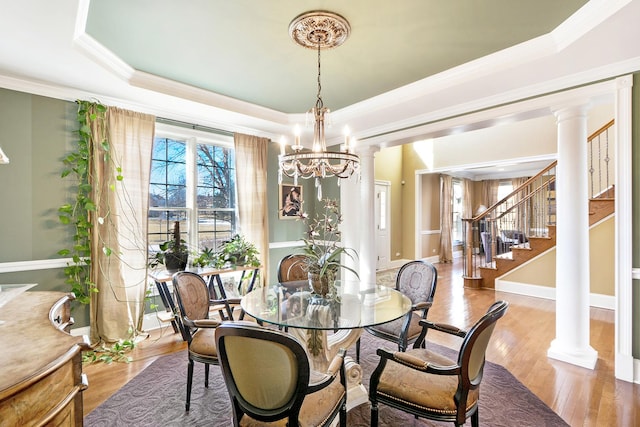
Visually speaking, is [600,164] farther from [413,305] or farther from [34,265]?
[34,265]

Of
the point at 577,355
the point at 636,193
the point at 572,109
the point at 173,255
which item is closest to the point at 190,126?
the point at 173,255

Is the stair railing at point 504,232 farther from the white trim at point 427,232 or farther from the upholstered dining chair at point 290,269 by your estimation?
the upholstered dining chair at point 290,269

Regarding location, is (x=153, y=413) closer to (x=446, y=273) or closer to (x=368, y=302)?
(x=368, y=302)

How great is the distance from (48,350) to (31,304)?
729 millimetres

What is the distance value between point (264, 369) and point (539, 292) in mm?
5538

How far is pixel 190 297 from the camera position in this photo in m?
2.36

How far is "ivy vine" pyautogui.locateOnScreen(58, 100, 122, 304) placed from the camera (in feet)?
9.95

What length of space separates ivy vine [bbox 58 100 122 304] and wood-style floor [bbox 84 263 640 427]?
0.86m

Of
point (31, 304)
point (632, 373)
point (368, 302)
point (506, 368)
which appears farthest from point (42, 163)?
point (632, 373)

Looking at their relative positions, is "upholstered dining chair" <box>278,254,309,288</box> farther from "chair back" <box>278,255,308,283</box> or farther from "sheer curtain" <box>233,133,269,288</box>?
"sheer curtain" <box>233,133,269,288</box>

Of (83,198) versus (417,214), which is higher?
(83,198)

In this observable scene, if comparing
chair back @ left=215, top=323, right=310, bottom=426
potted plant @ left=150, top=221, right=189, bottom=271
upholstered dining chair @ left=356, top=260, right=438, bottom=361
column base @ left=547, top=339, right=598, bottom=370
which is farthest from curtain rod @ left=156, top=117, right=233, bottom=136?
column base @ left=547, top=339, right=598, bottom=370

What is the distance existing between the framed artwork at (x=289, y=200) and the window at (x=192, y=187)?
78cm

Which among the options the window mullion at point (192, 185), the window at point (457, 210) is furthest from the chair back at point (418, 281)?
the window at point (457, 210)
